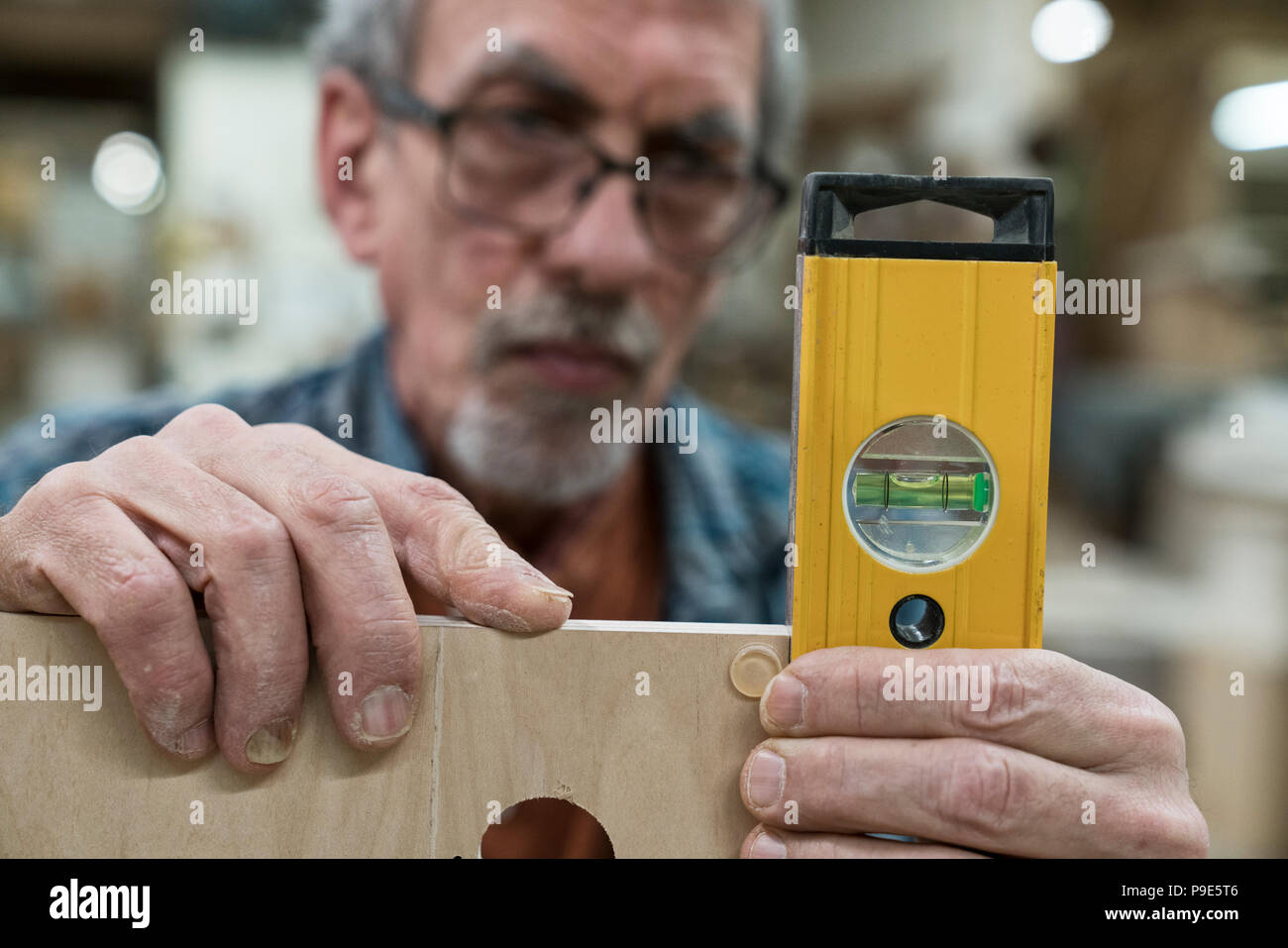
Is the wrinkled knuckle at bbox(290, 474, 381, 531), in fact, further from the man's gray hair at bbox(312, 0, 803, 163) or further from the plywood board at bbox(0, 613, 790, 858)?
the man's gray hair at bbox(312, 0, 803, 163)

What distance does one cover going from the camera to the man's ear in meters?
1.16

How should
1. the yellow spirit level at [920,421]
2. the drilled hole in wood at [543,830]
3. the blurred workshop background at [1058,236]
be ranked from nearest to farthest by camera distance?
the yellow spirit level at [920,421]
the drilled hole in wood at [543,830]
the blurred workshop background at [1058,236]

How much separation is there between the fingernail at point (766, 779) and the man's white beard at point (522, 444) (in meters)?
0.66

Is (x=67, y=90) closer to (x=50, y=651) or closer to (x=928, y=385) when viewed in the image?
(x=50, y=651)

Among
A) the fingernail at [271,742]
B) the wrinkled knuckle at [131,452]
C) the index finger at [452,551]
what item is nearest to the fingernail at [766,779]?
the index finger at [452,551]

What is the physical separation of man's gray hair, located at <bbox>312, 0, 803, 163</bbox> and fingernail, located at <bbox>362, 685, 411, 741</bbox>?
0.86 meters

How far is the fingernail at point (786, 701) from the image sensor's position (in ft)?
1.48

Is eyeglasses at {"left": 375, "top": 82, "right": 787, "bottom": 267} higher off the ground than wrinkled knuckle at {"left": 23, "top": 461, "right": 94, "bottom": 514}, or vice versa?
eyeglasses at {"left": 375, "top": 82, "right": 787, "bottom": 267}

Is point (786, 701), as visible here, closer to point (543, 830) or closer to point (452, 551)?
point (452, 551)

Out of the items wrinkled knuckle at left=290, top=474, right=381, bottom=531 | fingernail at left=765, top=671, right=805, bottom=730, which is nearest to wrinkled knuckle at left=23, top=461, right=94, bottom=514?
wrinkled knuckle at left=290, top=474, right=381, bottom=531

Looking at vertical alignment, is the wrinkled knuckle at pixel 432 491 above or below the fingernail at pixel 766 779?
above

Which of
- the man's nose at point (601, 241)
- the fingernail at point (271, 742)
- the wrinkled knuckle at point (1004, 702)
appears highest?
the man's nose at point (601, 241)

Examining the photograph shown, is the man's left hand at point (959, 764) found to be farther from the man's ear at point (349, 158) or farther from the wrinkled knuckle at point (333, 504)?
the man's ear at point (349, 158)

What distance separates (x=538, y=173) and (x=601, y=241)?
10 cm
